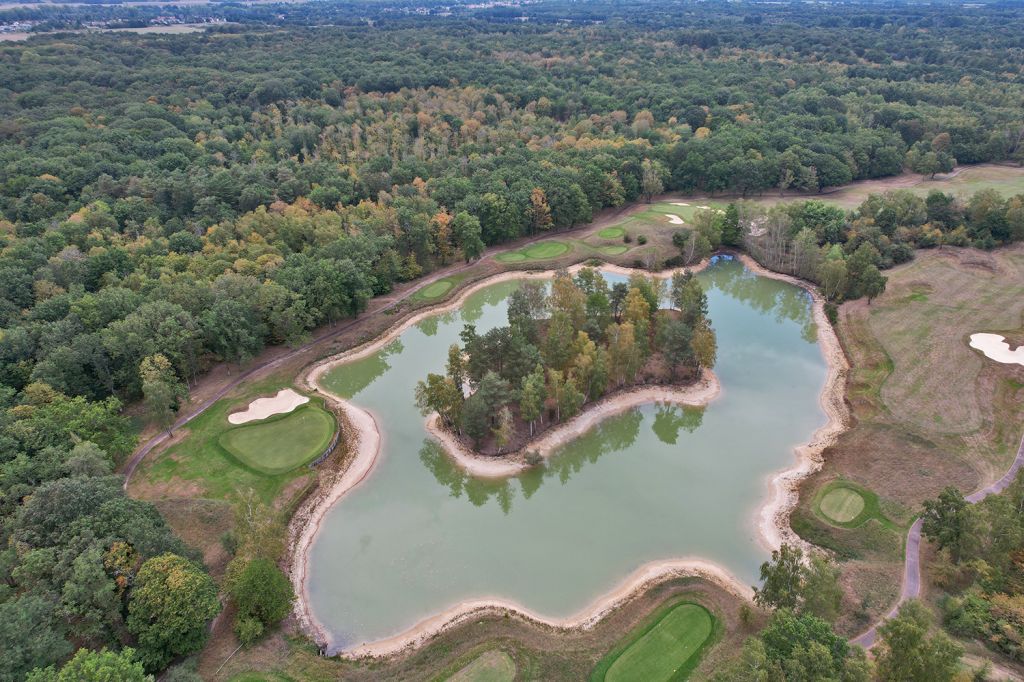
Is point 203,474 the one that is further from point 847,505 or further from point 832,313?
point 832,313

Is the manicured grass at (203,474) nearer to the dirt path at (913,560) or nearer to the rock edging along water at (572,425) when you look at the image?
the rock edging along water at (572,425)

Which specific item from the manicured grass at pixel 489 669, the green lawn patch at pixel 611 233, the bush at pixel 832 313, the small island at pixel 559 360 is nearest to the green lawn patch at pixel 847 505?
the small island at pixel 559 360

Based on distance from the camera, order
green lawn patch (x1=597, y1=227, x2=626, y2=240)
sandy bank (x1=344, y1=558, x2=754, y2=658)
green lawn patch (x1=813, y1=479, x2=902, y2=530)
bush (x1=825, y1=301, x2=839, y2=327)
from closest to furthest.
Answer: sandy bank (x1=344, y1=558, x2=754, y2=658), green lawn patch (x1=813, y1=479, x2=902, y2=530), bush (x1=825, y1=301, x2=839, y2=327), green lawn patch (x1=597, y1=227, x2=626, y2=240)

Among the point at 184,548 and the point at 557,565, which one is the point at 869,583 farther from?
the point at 184,548

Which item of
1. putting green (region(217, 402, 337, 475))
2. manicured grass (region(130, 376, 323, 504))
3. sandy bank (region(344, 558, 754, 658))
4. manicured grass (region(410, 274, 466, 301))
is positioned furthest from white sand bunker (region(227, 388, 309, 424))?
sandy bank (region(344, 558, 754, 658))

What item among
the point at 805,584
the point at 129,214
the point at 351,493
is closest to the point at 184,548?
the point at 351,493

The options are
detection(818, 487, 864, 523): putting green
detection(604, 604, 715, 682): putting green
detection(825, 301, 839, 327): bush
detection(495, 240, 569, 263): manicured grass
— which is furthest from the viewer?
detection(495, 240, 569, 263): manicured grass

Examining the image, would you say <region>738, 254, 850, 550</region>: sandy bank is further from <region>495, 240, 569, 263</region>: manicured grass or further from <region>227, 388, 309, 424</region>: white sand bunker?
<region>227, 388, 309, 424</region>: white sand bunker
